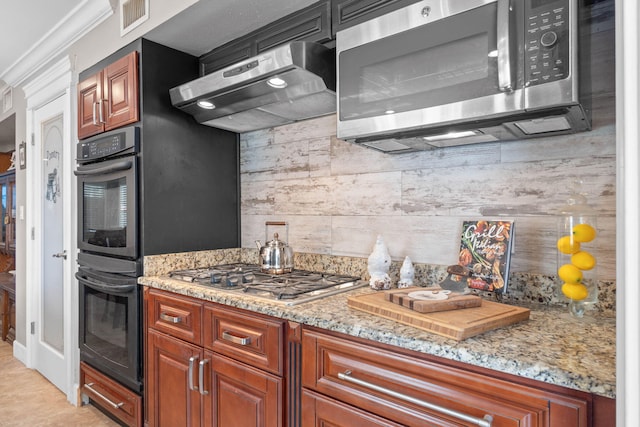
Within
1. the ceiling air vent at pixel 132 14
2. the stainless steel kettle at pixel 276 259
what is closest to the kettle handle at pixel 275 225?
the stainless steel kettle at pixel 276 259

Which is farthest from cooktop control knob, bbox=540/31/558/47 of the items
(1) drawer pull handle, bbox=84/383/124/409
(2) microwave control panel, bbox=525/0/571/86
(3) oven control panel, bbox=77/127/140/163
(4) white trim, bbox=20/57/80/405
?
(4) white trim, bbox=20/57/80/405

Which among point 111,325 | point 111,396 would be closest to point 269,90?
point 111,325

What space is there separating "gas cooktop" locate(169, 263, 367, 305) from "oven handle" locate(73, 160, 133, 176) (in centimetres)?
61

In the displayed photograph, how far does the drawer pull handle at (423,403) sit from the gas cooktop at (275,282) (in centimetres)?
35

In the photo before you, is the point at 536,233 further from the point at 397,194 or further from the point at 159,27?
the point at 159,27

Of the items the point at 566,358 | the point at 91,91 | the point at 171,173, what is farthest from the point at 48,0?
the point at 566,358

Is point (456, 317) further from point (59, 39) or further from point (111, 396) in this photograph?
point (59, 39)

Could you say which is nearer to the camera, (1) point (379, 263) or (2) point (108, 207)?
(1) point (379, 263)

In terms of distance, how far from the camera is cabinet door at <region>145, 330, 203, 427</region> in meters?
1.77

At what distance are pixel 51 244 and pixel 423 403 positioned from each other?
3096 millimetres

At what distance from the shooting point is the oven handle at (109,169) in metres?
2.14

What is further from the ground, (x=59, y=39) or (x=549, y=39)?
(x=59, y=39)
